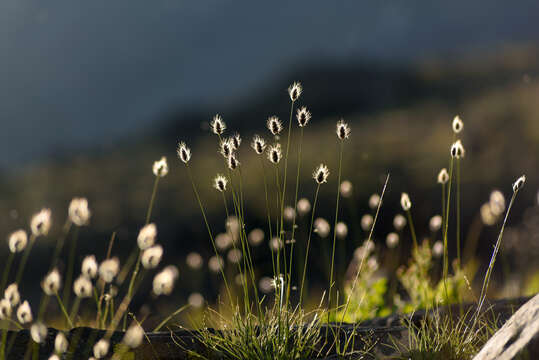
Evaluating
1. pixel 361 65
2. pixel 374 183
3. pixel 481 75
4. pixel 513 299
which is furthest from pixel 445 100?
pixel 513 299

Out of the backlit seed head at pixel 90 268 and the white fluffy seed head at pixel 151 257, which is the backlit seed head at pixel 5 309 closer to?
the backlit seed head at pixel 90 268

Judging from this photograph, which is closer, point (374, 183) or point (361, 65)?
point (374, 183)

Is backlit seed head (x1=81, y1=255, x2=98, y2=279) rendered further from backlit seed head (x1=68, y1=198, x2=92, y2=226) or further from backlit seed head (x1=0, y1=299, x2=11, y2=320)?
backlit seed head (x1=0, y1=299, x2=11, y2=320)

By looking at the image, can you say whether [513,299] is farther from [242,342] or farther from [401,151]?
[401,151]

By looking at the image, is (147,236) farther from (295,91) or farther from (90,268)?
(295,91)

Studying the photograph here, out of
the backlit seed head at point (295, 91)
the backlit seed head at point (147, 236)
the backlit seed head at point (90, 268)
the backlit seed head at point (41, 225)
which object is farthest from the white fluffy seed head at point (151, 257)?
the backlit seed head at point (295, 91)

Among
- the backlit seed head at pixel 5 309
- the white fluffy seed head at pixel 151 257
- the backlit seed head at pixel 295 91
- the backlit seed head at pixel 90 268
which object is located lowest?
the backlit seed head at pixel 5 309

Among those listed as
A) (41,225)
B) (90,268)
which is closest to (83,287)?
(90,268)

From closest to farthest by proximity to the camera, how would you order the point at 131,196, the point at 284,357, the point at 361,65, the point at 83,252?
the point at 284,357
the point at 83,252
the point at 131,196
the point at 361,65
